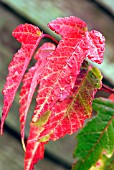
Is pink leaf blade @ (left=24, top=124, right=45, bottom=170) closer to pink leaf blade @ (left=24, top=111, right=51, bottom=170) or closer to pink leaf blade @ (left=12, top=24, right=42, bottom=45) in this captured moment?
pink leaf blade @ (left=24, top=111, right=51, bottom=170)

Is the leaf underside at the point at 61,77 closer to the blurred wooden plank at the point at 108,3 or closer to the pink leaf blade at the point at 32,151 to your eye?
the pink leaf blade at the point at 32,151

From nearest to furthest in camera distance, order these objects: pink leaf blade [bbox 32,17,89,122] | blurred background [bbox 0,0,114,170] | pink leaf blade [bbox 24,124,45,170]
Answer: pink leaf blade [bbox 32,17,89,122] → pink leaf blade [bbox 24,124,45,170] → blurred background [bbox 0,0,114,170]

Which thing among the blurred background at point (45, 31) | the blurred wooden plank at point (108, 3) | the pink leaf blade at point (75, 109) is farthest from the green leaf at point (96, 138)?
the blurred wooden plank at point (108, 3)

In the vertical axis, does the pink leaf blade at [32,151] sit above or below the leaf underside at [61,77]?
→ below

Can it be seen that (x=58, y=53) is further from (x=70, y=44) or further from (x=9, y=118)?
(x=9, y=118)

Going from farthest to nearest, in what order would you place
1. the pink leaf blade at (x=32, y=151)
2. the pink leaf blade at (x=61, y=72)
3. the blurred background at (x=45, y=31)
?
the blurred background at (x=45, y=31) → the pink leaf blade at (x=32, y=151) → the pink leaf blade at (x=61, y=72)

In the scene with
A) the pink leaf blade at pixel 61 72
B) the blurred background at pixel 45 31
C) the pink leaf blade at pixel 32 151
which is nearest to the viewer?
the pink leaf blade at pixel 61 72

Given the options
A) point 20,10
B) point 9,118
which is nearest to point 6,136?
point 9,118

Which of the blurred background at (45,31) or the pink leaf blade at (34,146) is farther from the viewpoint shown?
the blurred background at (45,31)

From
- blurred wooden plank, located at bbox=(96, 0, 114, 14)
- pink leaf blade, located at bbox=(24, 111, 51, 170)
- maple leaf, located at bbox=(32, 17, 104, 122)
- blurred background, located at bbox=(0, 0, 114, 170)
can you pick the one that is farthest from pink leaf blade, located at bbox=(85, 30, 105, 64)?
blurred wooden plank, located at bbox=(96, 0, 114, 14)
